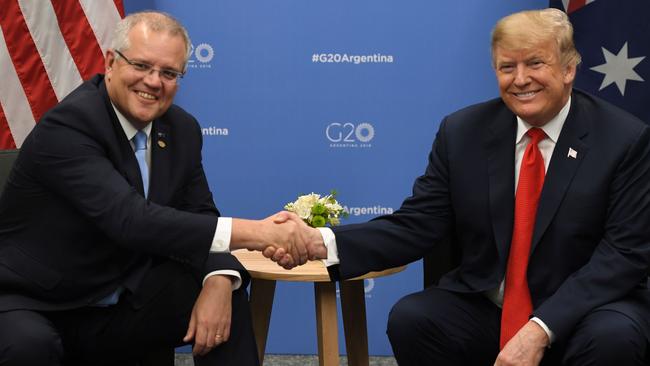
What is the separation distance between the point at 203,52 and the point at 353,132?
2.51ft

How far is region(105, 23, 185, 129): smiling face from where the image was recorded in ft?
8.54

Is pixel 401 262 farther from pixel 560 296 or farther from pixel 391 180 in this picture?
pixel 391 180

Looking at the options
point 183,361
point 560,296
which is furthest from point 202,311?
point 183,361

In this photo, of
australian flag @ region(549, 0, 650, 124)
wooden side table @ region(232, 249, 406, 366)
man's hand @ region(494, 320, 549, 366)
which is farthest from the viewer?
australian flag @ region(549, 0, 650, 124)

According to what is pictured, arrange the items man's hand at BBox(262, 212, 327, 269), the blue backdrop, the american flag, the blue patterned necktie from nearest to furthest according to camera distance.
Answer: the blue patterned necktie, man's hand at BBox(262, 212, 327, 269), the american flag, the blue backdrop

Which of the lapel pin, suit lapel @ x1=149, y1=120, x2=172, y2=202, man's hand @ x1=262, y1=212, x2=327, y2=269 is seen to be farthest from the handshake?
the lapel pin

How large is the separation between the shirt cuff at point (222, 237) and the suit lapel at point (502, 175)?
28.8 inches

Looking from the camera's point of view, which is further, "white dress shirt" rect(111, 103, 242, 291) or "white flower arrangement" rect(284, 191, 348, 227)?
"white flower arrangement" rect(284, 191, 348, 227)

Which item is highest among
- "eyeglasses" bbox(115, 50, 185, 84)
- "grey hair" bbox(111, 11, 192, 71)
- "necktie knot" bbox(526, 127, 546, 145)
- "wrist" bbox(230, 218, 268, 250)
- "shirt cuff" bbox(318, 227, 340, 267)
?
"grey hair" bbox(111, 11, 192, 71)

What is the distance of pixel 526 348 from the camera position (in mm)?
2334

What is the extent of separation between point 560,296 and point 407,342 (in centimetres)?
43

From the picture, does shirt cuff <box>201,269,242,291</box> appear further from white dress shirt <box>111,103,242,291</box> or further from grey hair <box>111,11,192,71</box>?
grey hair <box>111,11,192,71</box>

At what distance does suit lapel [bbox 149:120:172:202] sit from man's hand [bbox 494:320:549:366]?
1046 mm

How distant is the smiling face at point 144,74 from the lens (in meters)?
2.60
